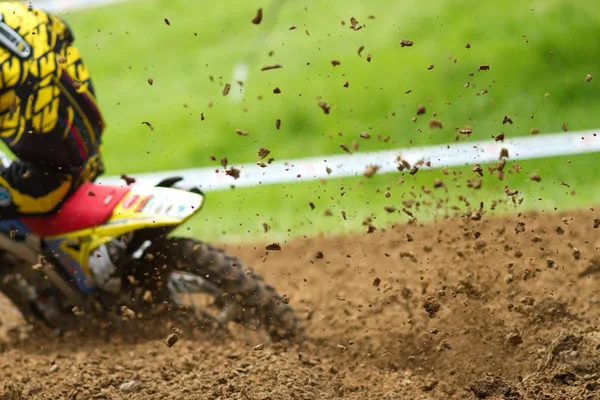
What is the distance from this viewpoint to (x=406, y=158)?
23.7ft

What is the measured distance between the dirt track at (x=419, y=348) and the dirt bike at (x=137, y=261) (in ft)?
0.56

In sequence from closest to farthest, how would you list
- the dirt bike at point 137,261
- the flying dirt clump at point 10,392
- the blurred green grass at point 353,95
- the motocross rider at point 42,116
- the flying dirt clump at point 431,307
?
1. the flying dirt clump at point 10,392
2. the flying dirt clump at point 431,307
3. the motocross rider at point 42,116
4. the dirt bike at point 137,261
5. the blurred green grass at point 353,95

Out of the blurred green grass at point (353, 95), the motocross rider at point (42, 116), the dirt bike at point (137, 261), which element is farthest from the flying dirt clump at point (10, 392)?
the blurred green grass at point (353, 95)

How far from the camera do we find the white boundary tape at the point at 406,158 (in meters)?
6.92

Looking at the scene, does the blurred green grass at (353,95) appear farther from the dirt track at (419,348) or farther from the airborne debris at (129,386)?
the airborne debris at (129,386)

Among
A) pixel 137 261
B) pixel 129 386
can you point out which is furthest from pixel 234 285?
pixel 129 386

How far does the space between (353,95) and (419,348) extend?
4712 millimetres

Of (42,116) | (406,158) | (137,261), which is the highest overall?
(42,116)

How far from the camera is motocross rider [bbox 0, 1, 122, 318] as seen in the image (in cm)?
394

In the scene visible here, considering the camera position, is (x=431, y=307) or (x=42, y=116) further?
(x=42, y=116)

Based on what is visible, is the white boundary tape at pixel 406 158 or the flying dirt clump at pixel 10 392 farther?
the white boundary tape at pixel 406 158

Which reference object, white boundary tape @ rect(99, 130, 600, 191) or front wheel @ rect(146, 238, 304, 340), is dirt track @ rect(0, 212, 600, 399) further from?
white boundary tape @ rect(99, 130, 600, 191)

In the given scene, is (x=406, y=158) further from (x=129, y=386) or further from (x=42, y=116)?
(x=129, y=386)

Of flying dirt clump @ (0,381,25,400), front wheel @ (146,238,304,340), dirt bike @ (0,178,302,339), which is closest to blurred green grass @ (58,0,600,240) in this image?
dirt bike @ (0,178,302,339)
